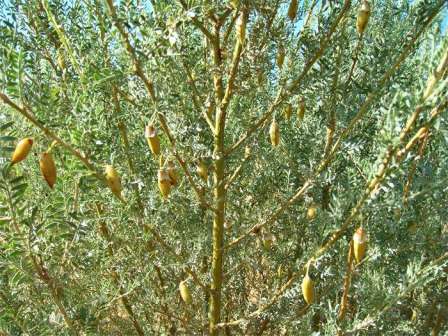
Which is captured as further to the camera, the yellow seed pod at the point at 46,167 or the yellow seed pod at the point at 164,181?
the yellow seed pod at the point at 164,181

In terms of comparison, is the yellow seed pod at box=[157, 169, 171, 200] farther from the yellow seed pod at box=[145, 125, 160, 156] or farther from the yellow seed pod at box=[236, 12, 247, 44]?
the yellow seed pod at box=[236, 12, 247, 44]

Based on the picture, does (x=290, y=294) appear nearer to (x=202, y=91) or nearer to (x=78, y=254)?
(x=78, y=254)

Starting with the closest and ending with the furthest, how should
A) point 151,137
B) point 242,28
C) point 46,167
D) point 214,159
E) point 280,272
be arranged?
point 46,167 < point 151,137 < point 242,28 < point 214,159 < point 280,272

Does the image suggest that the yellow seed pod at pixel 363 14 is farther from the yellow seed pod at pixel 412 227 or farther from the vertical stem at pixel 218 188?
the yellow seed pod at pixel 412 227

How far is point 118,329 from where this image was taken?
1.72m

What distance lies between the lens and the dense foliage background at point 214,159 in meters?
0.80

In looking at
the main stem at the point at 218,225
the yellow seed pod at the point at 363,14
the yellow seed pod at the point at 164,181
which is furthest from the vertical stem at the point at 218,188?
the yellow seed pod at the point at 363,14

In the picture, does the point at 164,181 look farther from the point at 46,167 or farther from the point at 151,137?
the point at 46,167

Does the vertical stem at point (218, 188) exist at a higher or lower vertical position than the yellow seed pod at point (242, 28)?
lower

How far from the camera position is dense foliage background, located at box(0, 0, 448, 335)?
80 cm

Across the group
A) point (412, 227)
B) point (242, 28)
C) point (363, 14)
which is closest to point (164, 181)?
point (242, 28)

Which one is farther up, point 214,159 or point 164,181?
point 214,159

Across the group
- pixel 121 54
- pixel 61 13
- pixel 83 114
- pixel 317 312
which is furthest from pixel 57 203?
pixel 317 312

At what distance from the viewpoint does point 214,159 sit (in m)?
1.14
